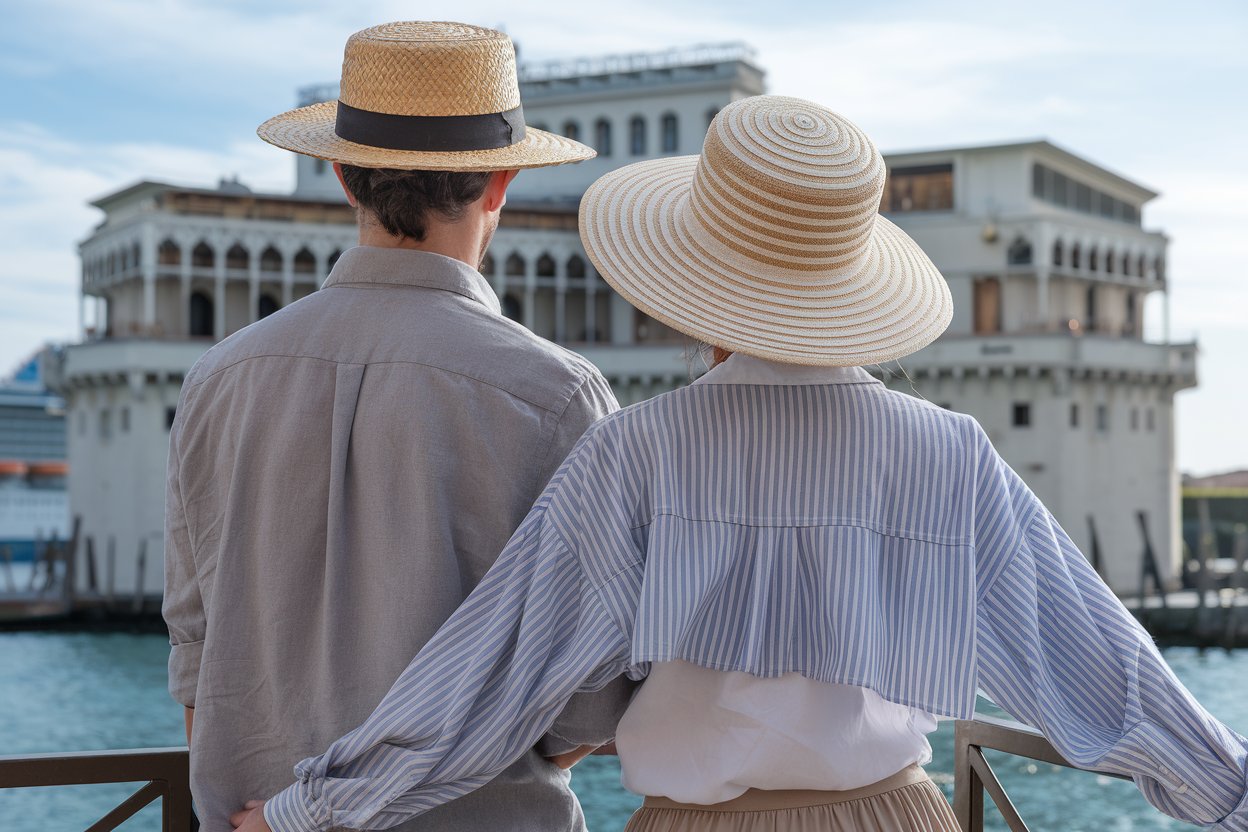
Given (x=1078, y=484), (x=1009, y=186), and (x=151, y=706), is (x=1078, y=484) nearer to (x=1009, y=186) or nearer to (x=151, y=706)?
(x=1009, y=186)

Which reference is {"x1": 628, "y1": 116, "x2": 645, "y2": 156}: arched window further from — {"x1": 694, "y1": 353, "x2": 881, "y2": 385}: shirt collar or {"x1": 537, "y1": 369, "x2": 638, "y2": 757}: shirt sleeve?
{"x1": 694, "y1": 353, "x2": 881, "y2": 385}: shirt collar

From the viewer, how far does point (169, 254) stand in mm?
26156

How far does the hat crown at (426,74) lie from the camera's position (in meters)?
1.64

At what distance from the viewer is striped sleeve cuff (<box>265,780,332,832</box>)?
1.38m

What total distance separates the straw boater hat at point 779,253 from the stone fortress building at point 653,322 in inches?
953

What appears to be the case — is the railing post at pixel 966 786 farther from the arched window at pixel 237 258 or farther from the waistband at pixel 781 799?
the arched window at pixel 237 258

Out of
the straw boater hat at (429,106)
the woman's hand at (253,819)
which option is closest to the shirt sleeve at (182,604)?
the woman's hand at (253,819)

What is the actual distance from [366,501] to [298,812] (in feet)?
1.08

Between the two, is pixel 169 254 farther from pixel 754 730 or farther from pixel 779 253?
pixel 754 730

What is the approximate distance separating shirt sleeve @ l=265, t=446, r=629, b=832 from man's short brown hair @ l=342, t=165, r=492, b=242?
1.24 feet

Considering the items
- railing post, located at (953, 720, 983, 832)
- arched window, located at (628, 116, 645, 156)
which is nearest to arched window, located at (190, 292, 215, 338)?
arched window, located at (628, 116, 645, 156)

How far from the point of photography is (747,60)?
99.1 ft

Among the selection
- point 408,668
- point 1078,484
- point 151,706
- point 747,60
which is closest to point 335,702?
point 408,668

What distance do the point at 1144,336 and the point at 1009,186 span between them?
548cm
